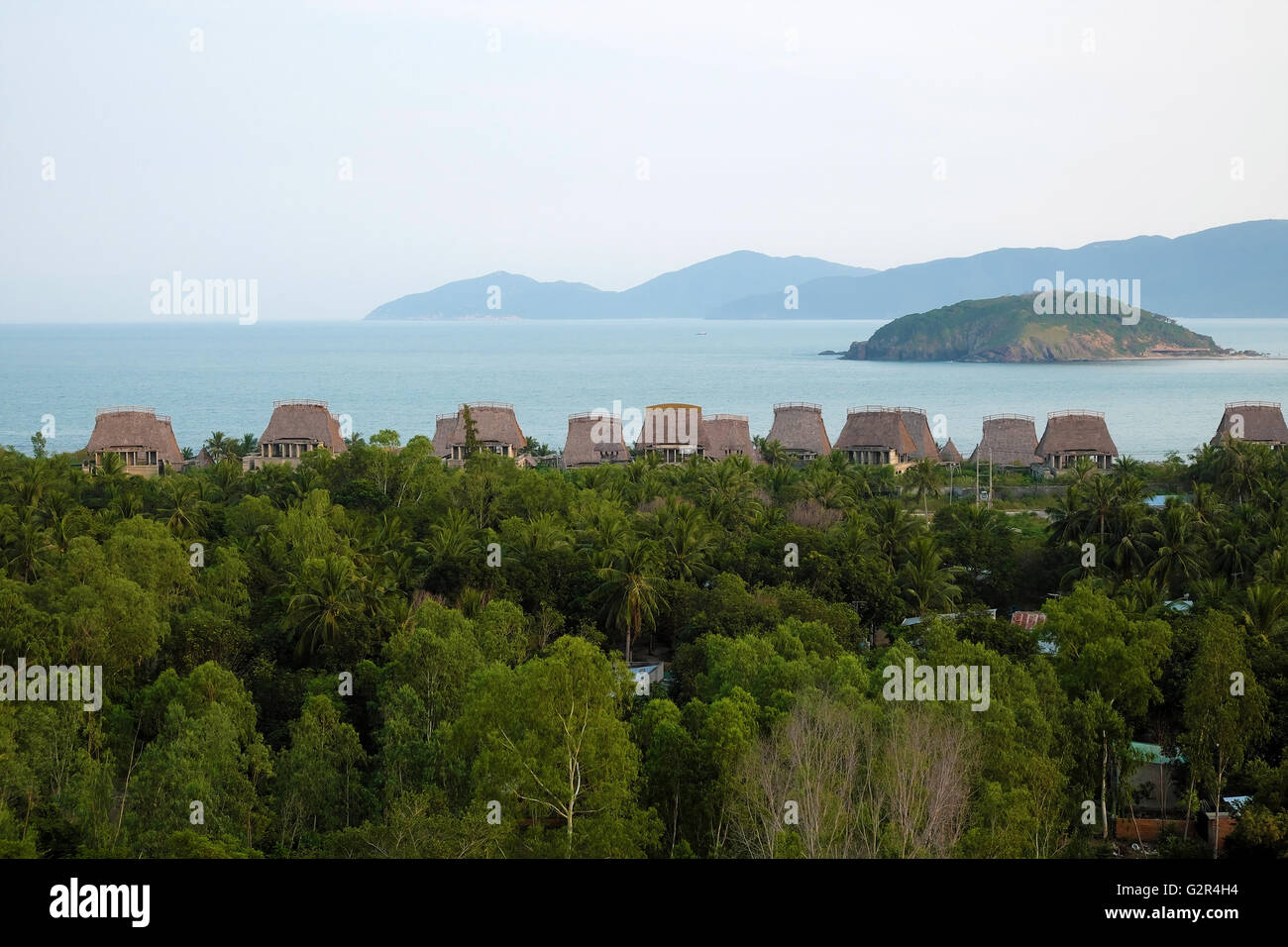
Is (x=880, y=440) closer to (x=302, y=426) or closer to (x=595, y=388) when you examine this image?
(x=302, y=426)

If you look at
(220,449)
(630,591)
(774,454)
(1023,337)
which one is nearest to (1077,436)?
(774,454)

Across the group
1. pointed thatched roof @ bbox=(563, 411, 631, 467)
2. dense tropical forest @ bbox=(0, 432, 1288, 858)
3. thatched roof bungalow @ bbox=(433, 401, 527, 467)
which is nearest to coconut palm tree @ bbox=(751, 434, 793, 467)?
pointed thatched roof @ bbox=(563, 411, 631, 467)

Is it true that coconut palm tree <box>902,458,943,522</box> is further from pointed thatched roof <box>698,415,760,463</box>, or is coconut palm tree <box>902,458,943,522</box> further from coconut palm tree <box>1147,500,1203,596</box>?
coconut palm tree <box>1147,500,1203,596</box>

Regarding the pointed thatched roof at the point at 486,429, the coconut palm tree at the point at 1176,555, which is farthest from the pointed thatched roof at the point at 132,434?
the coconut palm tree at the point at 1176,555

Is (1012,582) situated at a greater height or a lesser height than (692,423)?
lesser

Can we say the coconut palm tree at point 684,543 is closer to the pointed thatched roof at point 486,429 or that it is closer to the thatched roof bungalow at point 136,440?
the pointed thatched roof at point 486,429
